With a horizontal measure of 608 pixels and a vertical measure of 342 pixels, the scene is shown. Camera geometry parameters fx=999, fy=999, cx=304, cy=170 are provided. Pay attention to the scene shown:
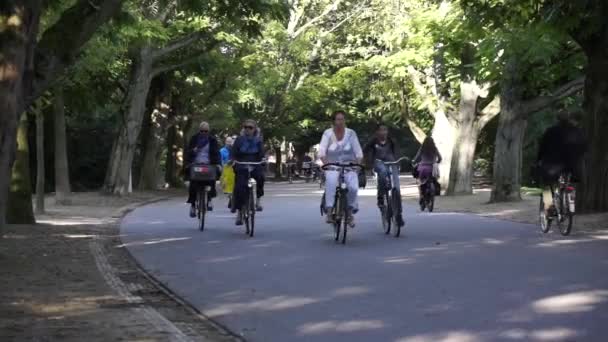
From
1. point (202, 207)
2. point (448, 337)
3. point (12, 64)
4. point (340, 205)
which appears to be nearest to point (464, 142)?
point (202, 207)

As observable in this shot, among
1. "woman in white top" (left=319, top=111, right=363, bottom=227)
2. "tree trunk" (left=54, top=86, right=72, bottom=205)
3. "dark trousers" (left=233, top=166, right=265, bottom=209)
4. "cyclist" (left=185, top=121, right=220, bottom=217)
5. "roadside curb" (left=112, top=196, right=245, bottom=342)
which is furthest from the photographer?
"tree trunk" (left=54, top=86, right=72, bottom=205)

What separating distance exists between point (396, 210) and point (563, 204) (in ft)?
8.06

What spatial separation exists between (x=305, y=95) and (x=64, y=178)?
24.9 metres

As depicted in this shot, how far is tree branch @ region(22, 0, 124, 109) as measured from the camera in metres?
12.1

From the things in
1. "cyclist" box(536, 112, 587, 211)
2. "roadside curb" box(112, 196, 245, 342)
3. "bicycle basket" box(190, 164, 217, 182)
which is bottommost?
"roadside curb" box(112, 196, 245, 342)

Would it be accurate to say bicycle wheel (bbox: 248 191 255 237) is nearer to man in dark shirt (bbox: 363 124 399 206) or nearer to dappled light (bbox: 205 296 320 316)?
man in dark shirt (bbox: 363 124 399 206)

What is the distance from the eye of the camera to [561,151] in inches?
586

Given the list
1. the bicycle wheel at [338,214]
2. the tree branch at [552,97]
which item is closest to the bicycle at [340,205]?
the bicycle wheel at [338,214]

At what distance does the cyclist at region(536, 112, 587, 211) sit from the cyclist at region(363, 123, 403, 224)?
89.2 inches

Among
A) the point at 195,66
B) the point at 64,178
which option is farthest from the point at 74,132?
the point at 64,178

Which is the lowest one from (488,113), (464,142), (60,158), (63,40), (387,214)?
(387,214)

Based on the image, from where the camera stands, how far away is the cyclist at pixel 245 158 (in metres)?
16.0

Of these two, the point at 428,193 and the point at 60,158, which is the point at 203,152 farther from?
the point at 60,158

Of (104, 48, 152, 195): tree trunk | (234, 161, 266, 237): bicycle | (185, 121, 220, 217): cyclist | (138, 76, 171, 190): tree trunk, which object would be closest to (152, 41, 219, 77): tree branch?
(104, 48, 152, 195): tree trunk
